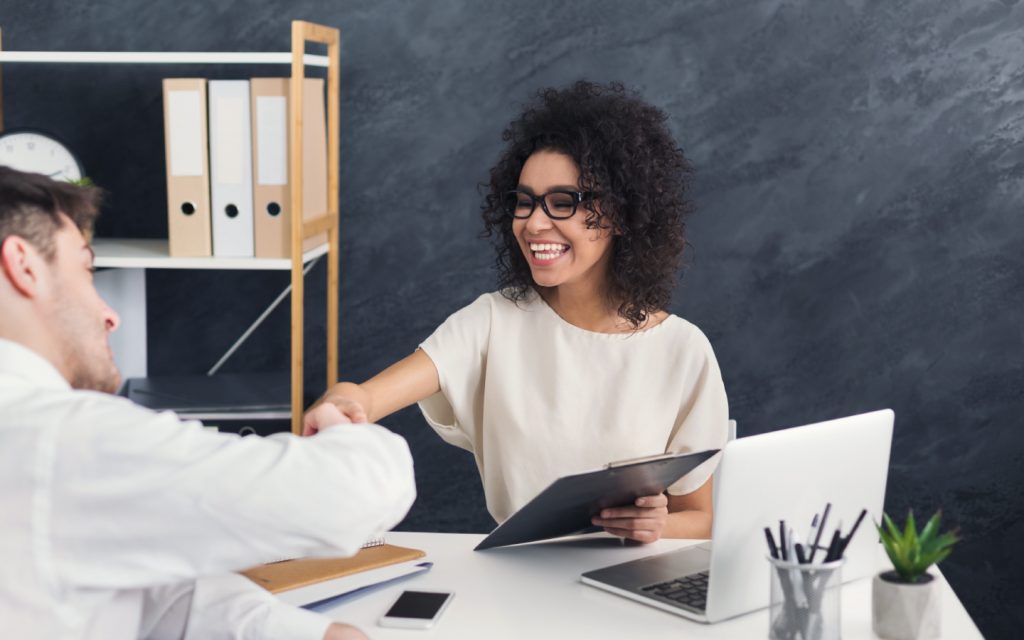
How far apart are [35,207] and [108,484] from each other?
31 cm

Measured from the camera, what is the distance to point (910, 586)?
49.3 inches

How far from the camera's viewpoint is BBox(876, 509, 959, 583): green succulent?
124 cm

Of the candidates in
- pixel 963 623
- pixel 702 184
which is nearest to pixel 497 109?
pixel 702 184

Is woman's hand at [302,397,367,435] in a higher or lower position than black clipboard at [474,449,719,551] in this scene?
higher

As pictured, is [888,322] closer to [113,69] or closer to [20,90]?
[113,69]

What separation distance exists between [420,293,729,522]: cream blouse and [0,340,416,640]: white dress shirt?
0.98 m

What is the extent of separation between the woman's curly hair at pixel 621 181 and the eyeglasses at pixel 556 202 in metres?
0.02

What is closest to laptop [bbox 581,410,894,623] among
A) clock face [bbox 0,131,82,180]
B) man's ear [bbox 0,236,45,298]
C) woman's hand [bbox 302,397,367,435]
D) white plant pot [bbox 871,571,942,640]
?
white plant pot [bbox 871,571,942,640]

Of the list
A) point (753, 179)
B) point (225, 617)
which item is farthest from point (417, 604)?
point (753, 179)

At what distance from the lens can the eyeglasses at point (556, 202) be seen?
6.44 ft

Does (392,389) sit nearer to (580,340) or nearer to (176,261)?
(580,340)

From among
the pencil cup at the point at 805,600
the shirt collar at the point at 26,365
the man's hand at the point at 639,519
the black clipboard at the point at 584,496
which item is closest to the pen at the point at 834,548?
the pencil cup at the point at 805,600

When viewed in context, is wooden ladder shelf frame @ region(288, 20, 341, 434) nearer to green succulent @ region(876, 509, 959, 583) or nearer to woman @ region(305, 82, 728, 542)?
woman @ region(305, 82, 728, 542)

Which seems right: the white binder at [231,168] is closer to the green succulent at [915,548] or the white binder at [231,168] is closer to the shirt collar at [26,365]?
the shirt collar at [26,365]
